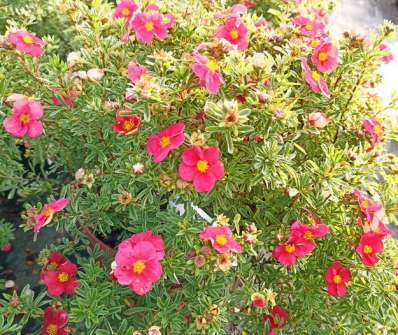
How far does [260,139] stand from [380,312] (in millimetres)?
814

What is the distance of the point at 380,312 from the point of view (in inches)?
71.1

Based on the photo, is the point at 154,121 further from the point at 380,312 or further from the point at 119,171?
the point at 380,312

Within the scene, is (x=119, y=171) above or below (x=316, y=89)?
below

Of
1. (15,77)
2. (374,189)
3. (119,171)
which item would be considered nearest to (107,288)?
(119,171)

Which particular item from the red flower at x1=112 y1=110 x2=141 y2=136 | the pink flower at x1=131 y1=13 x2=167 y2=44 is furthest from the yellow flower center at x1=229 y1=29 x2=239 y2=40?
the red flower at x1=112 y1=110 x2=141 y2=136

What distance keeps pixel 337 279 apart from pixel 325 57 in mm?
753

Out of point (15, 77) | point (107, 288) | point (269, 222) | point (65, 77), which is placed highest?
point (65, 77)

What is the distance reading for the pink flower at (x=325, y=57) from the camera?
5.38ft

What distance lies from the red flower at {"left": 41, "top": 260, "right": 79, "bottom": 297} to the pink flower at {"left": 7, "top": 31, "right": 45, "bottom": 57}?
801mm

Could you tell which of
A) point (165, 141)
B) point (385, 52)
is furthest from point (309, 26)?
point (165, 141)

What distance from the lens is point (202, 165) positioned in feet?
4.76

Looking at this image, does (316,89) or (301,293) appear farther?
(301,293)

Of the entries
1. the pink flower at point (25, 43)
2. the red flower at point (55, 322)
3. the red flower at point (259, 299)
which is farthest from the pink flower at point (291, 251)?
the pink flower at point (25, 43)

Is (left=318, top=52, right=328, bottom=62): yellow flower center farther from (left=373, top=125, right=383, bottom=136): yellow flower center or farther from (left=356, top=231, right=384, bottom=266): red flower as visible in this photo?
(left=356, top=231, right=384, bottom=266): red flower
